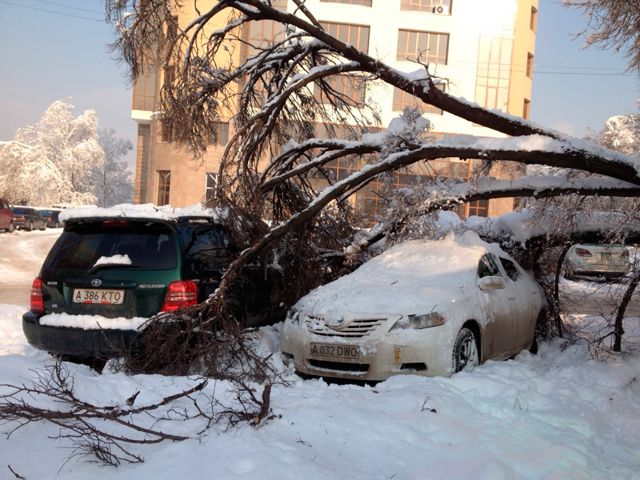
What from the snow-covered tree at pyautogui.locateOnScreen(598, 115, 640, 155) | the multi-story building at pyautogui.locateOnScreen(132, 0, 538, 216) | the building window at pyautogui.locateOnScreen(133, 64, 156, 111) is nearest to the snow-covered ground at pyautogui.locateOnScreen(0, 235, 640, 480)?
the snow-covered tree at pyautogui.locateOnScreen(598, 115, 640, 155)

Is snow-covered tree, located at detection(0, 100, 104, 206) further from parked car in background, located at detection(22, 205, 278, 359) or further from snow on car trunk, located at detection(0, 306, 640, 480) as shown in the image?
snow on car trunk, located at detection(0, 306, 640, 480)

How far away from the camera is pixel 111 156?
69312 mm

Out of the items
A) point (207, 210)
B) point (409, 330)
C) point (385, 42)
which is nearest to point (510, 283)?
point (409, 330)

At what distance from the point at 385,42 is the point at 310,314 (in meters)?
35.7

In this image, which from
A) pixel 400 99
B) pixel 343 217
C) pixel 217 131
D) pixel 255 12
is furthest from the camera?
pixel 400 99

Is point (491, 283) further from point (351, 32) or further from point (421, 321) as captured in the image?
point (351, 32)

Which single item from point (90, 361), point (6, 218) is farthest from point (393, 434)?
point (6, 218)

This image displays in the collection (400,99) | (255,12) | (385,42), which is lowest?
(255,12)

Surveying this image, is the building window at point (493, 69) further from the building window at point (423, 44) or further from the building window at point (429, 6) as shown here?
the building window at point (429, 6)

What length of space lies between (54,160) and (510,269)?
60068 millimetres

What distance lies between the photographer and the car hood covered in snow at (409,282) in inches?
213

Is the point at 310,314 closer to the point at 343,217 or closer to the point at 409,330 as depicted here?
the point at 409,330

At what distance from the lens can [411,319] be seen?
17.2ft

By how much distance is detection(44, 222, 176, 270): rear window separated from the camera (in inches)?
215
